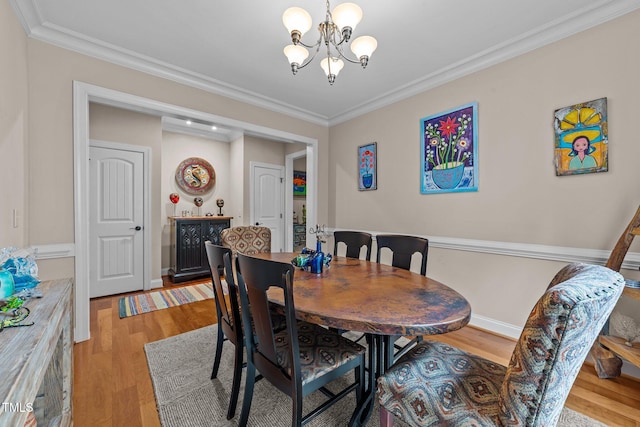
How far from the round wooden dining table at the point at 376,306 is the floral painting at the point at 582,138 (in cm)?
157

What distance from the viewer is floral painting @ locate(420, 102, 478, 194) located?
2629 mm

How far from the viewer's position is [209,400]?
1613 mm

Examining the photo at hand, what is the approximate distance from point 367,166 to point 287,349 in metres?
2.82

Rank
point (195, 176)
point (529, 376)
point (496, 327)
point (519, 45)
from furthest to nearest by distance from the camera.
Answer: point (195, 176), point (496, 327), point (519, 45), point (529, 376)

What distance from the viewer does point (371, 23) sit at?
6.71ft

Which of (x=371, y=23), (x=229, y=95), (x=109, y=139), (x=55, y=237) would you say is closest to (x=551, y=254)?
(x=371, y=23)

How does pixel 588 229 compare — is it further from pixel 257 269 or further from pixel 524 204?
pixel 257 269

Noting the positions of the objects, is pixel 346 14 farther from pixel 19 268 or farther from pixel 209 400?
pixel 209 400

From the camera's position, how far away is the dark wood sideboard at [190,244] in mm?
4125

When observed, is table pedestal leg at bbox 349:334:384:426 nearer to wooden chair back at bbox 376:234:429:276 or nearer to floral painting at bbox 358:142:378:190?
wooden chair back at bbox 376:234:429:276

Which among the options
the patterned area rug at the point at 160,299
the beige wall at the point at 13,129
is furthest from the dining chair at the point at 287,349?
the patterned area rug at the point at 160,299

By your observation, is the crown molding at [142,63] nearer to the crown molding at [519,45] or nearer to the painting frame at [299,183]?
the crown molding at [519,45]

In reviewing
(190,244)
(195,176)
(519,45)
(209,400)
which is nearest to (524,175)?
(519,45)

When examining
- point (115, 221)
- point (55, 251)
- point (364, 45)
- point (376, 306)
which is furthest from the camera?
point (115, 221)
